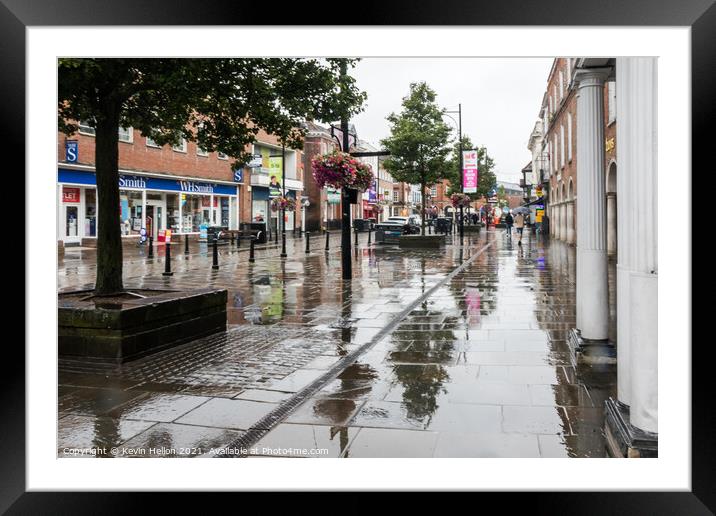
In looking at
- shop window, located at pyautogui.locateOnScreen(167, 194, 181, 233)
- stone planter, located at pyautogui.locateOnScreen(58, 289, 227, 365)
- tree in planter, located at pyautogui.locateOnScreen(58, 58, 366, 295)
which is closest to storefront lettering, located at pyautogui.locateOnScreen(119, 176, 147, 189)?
shop window, located at pyautogui.locateOnScreen(167, 194, 181, 233)

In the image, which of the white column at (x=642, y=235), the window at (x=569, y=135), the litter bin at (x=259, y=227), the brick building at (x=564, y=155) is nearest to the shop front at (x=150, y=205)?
the litter bin at (x=259, y=227)

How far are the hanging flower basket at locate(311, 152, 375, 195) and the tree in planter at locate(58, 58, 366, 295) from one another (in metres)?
3.82

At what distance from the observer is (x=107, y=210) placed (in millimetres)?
7496

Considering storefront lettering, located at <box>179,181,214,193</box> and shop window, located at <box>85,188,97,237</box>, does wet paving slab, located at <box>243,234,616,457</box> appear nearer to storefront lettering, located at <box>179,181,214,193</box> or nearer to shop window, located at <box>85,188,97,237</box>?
shop window, located at <box>85,188,97,237</box>

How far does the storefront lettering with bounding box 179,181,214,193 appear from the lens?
110ft

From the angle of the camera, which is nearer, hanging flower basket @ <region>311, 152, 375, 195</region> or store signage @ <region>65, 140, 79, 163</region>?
hanging flower basket @ <region>311, 152, 375, 195</region>

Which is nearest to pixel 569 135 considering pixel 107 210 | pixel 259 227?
pixel 259 227

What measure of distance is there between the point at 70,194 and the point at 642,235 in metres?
26.8

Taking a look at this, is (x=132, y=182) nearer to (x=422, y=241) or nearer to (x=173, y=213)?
(x=173, y=213)
